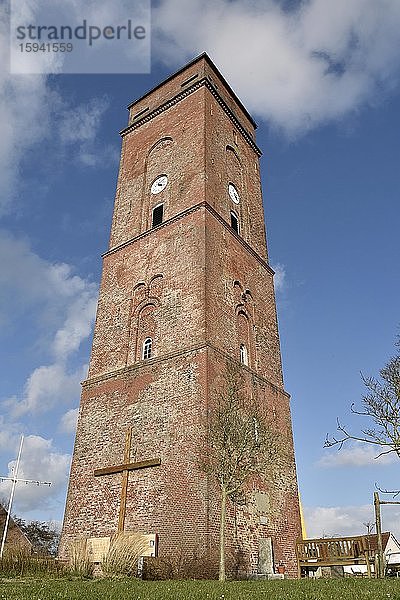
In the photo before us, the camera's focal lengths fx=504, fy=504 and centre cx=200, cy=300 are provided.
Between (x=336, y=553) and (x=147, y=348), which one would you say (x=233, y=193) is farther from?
(x=336, y=553)

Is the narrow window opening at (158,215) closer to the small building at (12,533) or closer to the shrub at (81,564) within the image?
the shrub at (81,564)

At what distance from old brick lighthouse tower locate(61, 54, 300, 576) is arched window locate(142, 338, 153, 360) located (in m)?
→ 0.05

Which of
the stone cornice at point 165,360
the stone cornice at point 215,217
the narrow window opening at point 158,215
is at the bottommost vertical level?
the stone cornice at point 165,360

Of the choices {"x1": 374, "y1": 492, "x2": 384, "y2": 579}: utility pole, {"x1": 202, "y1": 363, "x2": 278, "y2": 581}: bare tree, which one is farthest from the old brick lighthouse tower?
{"x1": 374, "y1": 492, "x2": 384, "y2": 579}: utility pole

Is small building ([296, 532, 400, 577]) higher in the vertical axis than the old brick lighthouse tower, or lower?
lower

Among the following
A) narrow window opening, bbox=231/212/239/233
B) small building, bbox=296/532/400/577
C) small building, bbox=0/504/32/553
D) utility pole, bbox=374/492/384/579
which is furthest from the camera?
small building, bbox=0/504/32/553

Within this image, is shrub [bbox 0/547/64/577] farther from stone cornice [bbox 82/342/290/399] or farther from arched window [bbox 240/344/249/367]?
arched window [bbox 240/344/249/367]

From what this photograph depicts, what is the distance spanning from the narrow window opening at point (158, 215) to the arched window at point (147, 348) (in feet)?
19.8

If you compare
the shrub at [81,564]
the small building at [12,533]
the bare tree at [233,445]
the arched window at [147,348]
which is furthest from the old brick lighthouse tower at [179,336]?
the small building at [12,533]

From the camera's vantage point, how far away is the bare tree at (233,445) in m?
14.6

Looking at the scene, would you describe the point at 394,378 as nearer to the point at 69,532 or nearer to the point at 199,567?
the point at 199,567

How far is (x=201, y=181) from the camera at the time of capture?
73.2 ft

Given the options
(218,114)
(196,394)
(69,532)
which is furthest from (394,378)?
(218,114)

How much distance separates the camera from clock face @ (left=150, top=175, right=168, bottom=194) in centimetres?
2442
